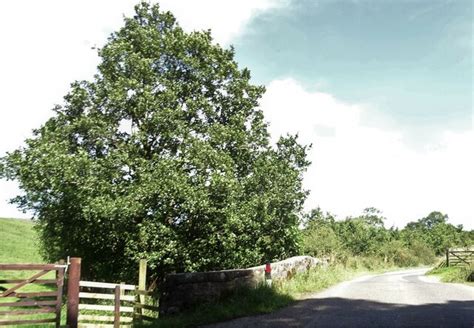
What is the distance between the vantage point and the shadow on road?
9641 mm

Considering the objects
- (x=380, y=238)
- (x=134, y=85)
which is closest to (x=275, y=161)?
(x=134, y=85)

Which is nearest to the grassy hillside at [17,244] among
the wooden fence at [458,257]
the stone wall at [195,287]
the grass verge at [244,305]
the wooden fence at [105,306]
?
the wooden fence at [105,306]

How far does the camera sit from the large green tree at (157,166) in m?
19.8

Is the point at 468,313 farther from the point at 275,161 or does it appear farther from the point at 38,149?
the point at 38,149

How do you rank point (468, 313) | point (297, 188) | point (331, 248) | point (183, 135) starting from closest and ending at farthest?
point (468, 313) → point (183, 135) → point (297, 188) → point (331, 248)

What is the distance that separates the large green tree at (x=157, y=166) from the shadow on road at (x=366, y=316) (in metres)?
8.98

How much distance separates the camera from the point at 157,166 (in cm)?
2005

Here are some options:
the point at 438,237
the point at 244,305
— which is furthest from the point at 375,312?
the point at 438,237

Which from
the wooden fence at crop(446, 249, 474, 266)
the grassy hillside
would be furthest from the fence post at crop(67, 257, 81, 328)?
the wooden fence at crop(446, 249, 474, 266)

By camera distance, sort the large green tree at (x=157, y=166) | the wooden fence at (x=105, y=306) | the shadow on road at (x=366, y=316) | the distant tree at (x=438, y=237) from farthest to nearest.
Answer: the distant tree at (x=438, y=237)
the large green tree at (x=157, y=166)
the wooden fence at (x=105, y=306)
the shadow on road at (x=366, y=316)

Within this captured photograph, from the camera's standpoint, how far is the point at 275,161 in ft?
82.3

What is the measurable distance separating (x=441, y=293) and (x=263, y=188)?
11344 millimetres

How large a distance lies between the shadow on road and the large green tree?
29.5 feet

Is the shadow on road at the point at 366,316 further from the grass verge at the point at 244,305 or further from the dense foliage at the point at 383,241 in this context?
the dense foliage at the point at 383,241
